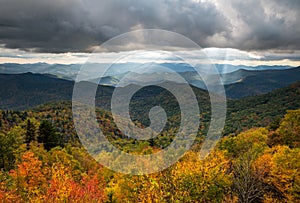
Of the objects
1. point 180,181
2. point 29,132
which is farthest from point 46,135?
point 180,181

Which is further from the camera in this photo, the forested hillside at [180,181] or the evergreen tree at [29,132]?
the evergreen tree at [29,132]

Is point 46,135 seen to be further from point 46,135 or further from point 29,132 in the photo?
point 29,132

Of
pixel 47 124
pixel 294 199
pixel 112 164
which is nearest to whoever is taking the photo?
pixel 294 199

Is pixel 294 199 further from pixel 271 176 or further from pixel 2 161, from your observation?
pixel 2 161

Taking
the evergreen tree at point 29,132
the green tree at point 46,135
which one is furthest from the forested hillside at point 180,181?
the evergreen tree at point 29,132

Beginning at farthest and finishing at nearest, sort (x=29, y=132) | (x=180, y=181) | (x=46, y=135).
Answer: (x=29, y=132) → (x=46, y=135) → (x=180, y=181)

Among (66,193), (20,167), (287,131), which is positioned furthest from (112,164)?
(287,131)

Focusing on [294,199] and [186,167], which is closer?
[186,167]

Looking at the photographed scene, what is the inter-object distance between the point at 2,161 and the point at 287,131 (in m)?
50.4

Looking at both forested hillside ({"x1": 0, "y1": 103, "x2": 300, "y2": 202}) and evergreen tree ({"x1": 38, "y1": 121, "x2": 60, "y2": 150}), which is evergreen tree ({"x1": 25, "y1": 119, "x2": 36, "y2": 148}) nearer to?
evergreen tree ({"x1": 38, "y1": 121, "x2": 60, "y2": 150})

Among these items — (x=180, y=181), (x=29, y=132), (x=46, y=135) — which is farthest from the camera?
(x=29, y=132)

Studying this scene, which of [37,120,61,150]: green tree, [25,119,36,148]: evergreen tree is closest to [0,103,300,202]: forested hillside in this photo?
[37,120,61,150]: green tree

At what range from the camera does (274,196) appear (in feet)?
92.7

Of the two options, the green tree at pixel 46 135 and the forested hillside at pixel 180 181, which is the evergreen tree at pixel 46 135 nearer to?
the green tree at pixel 46 135
